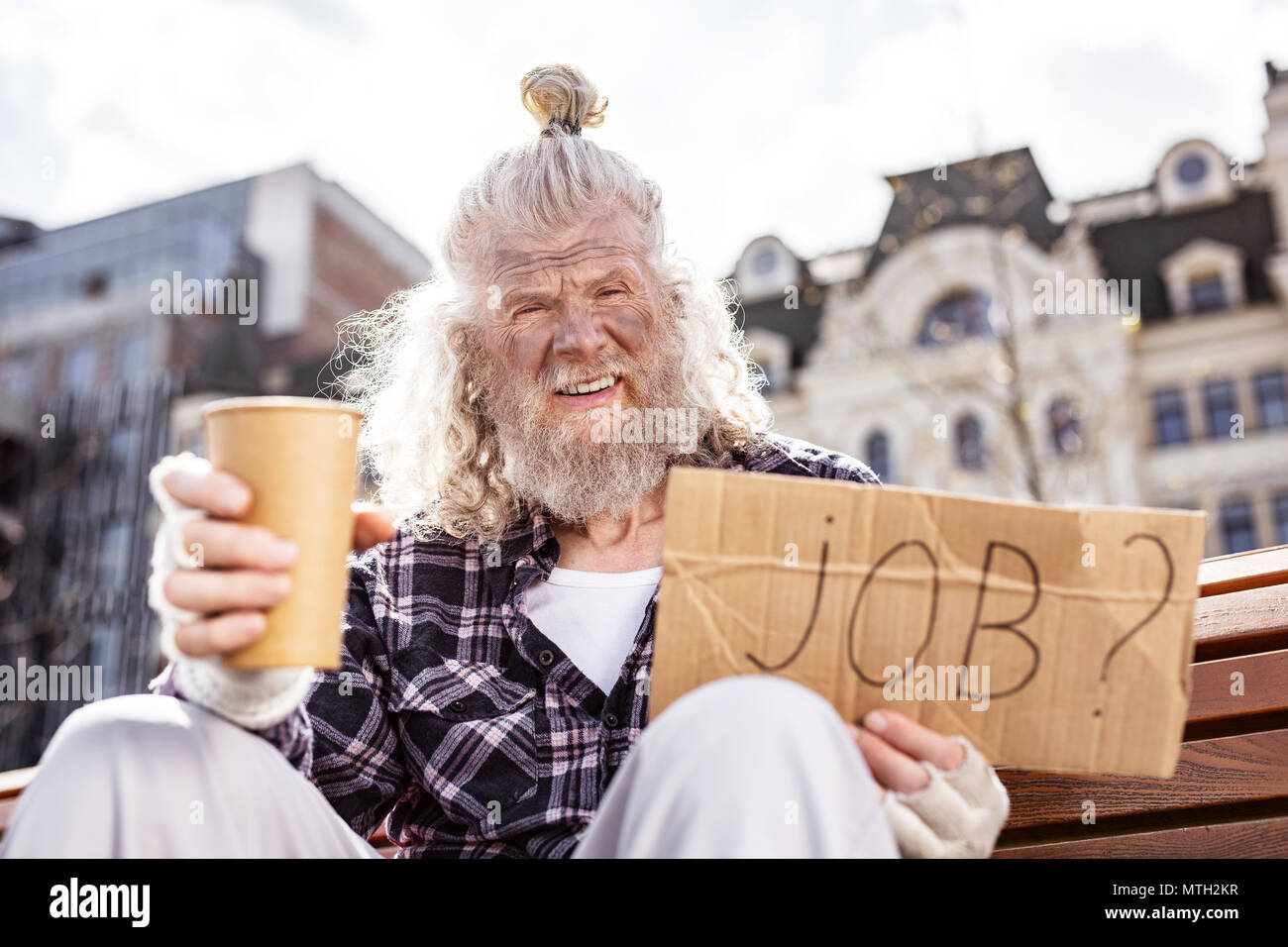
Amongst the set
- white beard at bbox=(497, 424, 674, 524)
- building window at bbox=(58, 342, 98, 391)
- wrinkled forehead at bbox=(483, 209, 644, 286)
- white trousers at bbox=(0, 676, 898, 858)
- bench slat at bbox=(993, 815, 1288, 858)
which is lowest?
bench slat at bbox=(993, 815, 1288, 858)

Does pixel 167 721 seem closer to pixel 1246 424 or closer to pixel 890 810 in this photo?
pixel 890 810

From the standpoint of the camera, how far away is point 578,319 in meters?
2.33

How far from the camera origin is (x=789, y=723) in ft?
3.82

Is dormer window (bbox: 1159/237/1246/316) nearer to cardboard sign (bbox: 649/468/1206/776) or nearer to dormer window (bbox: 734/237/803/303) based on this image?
dormer window (bbox: 734/237/803/303)

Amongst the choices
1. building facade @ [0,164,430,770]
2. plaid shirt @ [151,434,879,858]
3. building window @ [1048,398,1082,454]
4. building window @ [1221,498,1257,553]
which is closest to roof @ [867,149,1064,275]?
building window @ [1048,398,1082,454]

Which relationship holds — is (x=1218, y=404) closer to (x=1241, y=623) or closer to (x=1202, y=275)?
(x=1202, y=275)

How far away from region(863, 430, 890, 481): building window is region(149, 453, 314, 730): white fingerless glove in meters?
18.5

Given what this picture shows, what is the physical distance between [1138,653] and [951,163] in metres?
6.48

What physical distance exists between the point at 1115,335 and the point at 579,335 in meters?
17.9

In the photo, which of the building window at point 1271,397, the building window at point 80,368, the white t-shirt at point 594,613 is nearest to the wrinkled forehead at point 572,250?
the white t-shirt at point 594,613

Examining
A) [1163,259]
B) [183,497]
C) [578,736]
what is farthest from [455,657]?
[1163,259]

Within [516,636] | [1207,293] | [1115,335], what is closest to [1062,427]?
[1115,335]

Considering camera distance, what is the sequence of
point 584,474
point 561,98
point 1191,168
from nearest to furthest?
1. point 584,474
2. point 561,98
3. point 1191,168

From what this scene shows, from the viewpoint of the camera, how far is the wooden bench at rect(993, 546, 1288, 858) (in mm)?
1766
